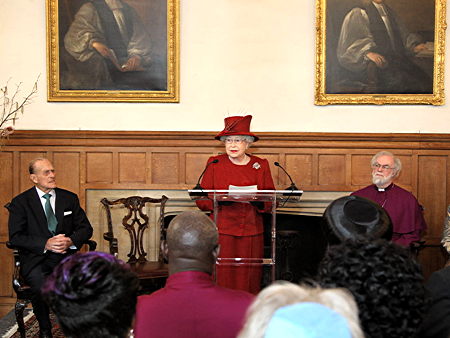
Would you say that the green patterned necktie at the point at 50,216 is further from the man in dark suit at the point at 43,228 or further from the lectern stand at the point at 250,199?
the lectern stand at the point at 250,199

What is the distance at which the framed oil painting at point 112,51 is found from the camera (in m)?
5.95

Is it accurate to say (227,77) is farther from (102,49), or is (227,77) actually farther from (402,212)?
(402,212)

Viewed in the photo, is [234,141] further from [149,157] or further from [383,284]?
[383,284]

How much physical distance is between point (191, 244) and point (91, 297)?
0.76m

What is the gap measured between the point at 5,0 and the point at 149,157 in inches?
90.3

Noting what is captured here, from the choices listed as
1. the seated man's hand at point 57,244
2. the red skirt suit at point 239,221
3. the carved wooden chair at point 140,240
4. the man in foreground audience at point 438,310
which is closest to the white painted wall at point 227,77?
the carved wooden chair at point 140,240

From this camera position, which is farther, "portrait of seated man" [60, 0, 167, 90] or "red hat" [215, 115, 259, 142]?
"portrait of seated man" [60, 0, 167, 90]

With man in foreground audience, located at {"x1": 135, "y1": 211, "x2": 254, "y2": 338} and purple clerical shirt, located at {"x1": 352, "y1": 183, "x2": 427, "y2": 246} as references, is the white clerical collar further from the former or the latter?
man in foreground audience, located at {"x1": 135, "y1": 211, "x2": 254, "y2": 338}

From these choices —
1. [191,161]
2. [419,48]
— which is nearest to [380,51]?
[419,48]

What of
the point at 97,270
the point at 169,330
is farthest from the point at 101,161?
the point at 97,270

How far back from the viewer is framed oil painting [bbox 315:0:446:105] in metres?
5.88

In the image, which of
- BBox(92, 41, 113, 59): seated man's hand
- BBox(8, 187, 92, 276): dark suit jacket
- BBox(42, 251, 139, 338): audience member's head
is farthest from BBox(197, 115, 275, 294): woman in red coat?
BBox(42, 251, 139, 338): audience member's head

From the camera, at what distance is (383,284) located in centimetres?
141

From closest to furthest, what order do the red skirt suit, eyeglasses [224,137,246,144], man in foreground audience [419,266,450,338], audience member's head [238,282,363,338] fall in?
audience member's head [238,282,363,338] → man in foreground audience [419,266,450,338] → the red skirt suit → eyeglasses [224,137,246,144]
